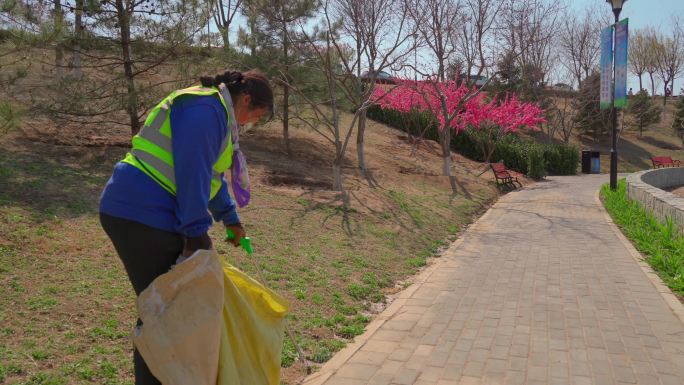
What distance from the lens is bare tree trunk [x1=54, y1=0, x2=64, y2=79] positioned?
7.14 meters

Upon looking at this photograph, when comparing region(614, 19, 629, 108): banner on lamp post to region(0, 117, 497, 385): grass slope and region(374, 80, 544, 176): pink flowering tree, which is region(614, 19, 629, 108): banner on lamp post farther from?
region(374, 80, 544, 176): pink flowering tree

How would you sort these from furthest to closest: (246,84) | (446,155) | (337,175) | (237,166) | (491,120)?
1. (491,120)
2. (446,155)
3. (337,175)
4. (237,166)
5. (246,84)

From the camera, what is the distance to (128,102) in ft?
28.7

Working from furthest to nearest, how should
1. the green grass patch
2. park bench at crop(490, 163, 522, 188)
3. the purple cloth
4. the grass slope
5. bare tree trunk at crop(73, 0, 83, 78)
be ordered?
park bench at crop(490, 163, 522, 188)
bare tree trunk at crop(73, 0, 83, 78)
the green grass patch
the grass slope
the purple cloth

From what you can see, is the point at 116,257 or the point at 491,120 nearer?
the point at 116,257

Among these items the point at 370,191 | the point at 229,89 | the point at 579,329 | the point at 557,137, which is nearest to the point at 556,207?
the point at 370,191

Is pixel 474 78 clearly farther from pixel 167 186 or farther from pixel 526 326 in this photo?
pixel 167 186

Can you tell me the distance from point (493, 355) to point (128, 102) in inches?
267

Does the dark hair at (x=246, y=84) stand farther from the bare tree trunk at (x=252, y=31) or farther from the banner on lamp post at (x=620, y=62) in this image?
the banner on lamp post at (x=620, y=62)

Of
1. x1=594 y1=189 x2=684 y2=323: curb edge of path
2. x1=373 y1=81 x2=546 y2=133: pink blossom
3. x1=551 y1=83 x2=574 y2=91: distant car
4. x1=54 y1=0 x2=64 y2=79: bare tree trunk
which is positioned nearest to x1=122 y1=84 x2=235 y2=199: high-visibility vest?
x1=594 y1=189 x2=684 y2=323: curb edge of path

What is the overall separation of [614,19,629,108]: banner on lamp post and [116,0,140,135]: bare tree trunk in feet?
39.1

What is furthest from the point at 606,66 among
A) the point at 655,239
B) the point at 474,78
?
the point at 655,239

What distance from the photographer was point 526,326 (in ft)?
15.4

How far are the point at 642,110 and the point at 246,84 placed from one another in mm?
47710
